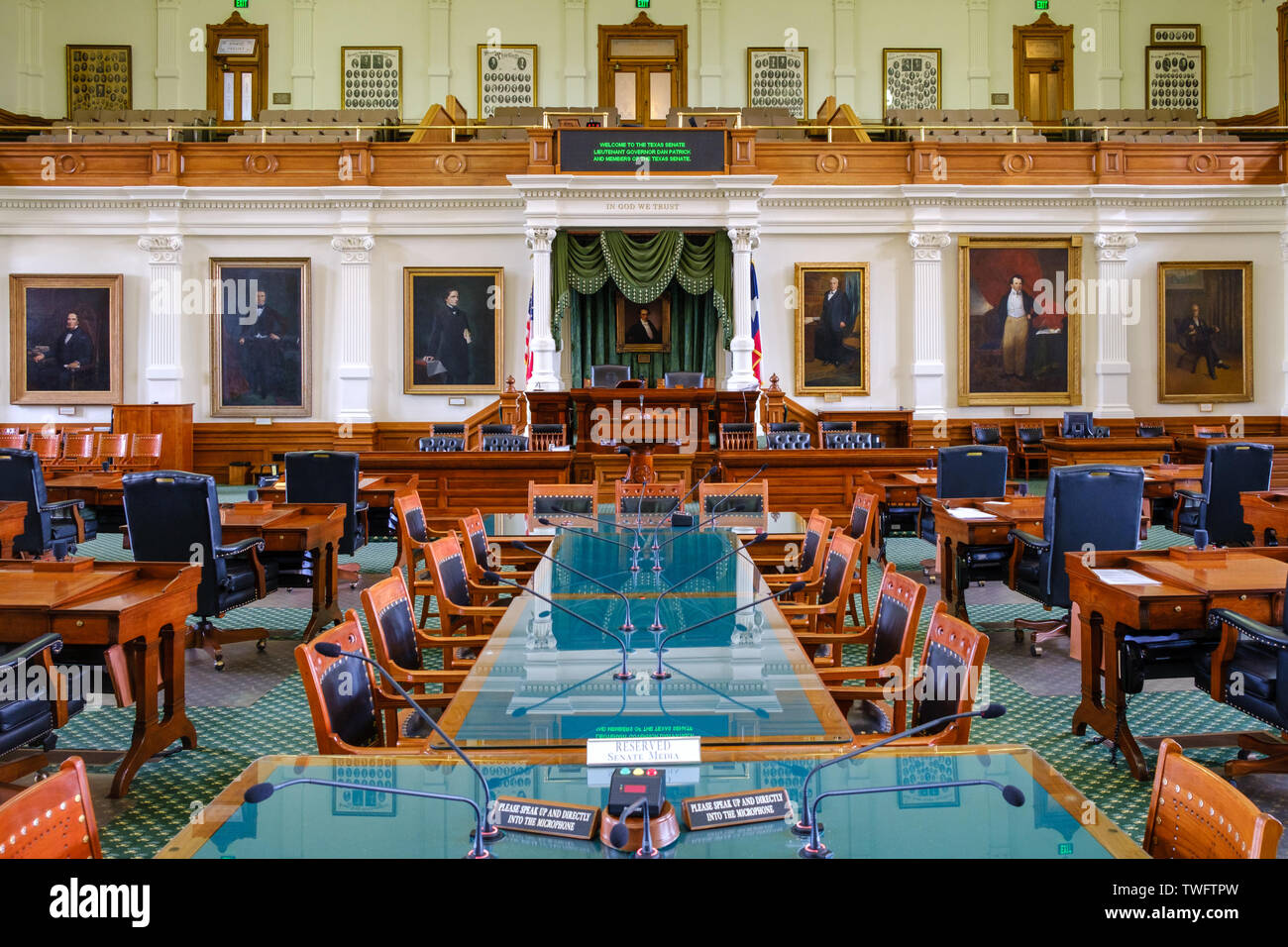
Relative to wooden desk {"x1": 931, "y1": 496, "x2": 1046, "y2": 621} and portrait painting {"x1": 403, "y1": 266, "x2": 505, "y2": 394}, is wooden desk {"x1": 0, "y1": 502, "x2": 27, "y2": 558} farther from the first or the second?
portrait painting {"x1": 403, "y1": 266, "x2": 505, "y2": 394}

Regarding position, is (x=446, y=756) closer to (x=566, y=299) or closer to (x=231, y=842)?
(x=231, y=842)

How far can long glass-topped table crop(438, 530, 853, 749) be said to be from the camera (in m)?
2.34

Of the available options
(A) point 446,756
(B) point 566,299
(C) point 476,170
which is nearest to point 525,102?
(C) point 476,170

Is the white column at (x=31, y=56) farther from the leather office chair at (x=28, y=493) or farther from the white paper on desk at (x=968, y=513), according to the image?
the white paper on desk at (x=968, y=513)

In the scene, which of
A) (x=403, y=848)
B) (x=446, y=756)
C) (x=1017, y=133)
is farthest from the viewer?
(x=1017, y=133)

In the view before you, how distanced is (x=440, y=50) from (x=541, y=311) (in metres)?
7.57

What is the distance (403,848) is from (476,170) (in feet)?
43.2

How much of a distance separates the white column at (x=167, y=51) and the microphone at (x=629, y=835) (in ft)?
64.1

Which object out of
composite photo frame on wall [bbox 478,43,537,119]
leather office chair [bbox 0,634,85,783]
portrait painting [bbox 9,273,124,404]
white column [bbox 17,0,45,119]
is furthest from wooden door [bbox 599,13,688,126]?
leather office chair [bbox 0,634,85,783]

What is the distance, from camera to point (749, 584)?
13.2ft

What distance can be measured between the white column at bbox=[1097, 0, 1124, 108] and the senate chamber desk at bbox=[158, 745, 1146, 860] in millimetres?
19036

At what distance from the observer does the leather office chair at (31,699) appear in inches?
122

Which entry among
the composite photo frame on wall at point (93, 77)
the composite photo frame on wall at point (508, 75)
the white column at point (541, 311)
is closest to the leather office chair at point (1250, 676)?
the white column at point (541, 311)
